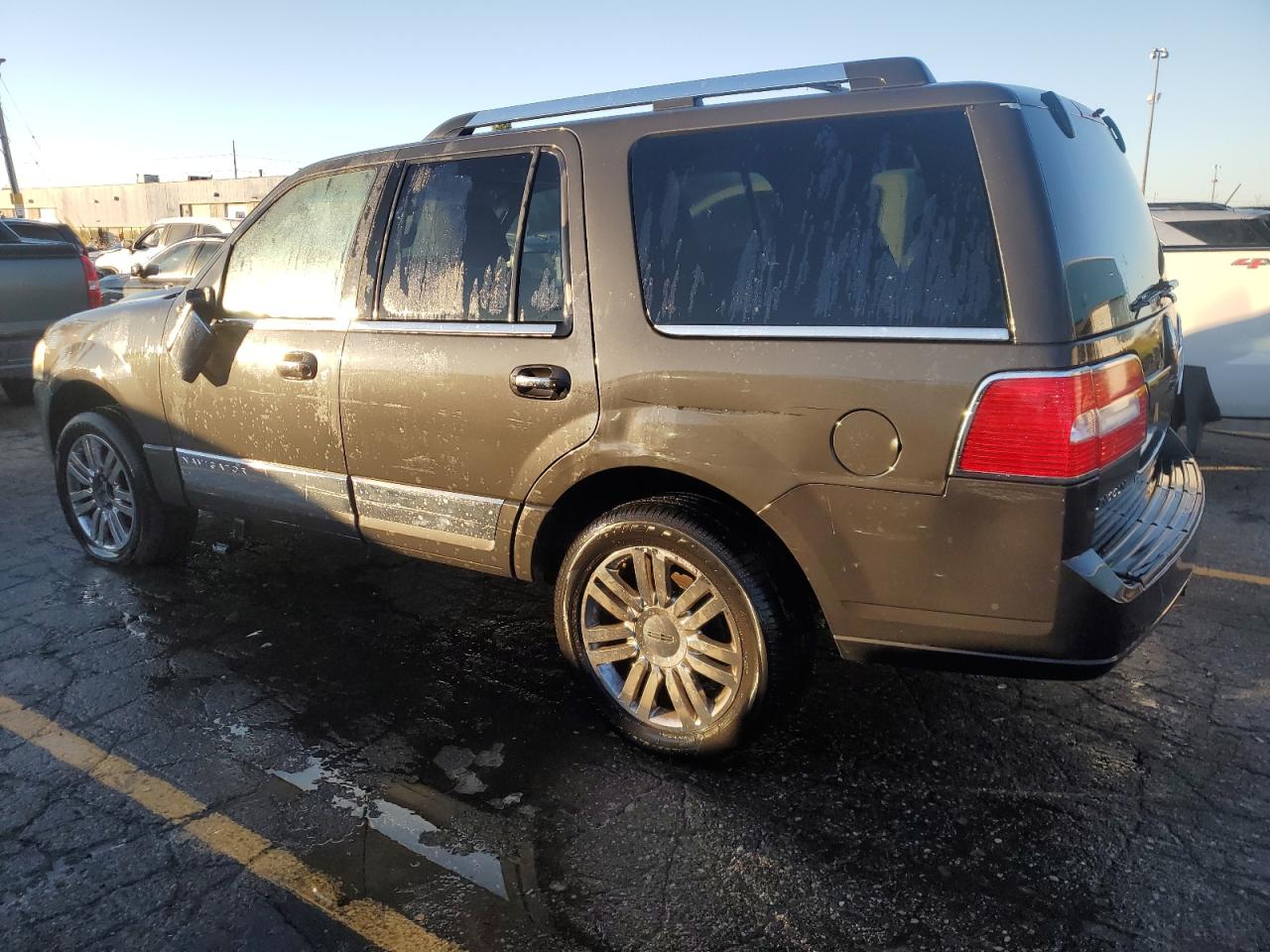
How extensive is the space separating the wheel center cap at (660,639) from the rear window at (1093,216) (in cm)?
144

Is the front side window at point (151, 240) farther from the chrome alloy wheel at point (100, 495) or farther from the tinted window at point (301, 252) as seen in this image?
the tinted window at point (301, 252)

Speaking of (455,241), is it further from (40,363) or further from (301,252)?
(40,363)

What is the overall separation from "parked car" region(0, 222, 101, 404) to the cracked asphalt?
5.41m

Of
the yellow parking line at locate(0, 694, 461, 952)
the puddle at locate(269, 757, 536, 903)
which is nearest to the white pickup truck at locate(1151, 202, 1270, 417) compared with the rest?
the puddle at locate(269, 757, 536, 903)

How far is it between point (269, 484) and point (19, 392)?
776cm

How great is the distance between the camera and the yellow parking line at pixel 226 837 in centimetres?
219

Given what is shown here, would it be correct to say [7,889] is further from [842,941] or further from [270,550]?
[270,550]

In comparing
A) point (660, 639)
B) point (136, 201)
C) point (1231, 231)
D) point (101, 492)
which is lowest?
point (660, 639)

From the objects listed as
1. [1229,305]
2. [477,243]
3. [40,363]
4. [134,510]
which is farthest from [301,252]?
[1229,305]

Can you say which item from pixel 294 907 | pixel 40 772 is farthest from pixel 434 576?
pixel 294 907

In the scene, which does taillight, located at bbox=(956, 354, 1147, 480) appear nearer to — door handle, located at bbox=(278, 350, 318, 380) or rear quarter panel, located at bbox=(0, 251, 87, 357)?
door handle, located at bbox=(278, 350, 318, 380)

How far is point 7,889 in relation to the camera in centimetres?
232

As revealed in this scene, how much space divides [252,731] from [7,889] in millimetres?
855

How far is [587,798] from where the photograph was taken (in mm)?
2707
